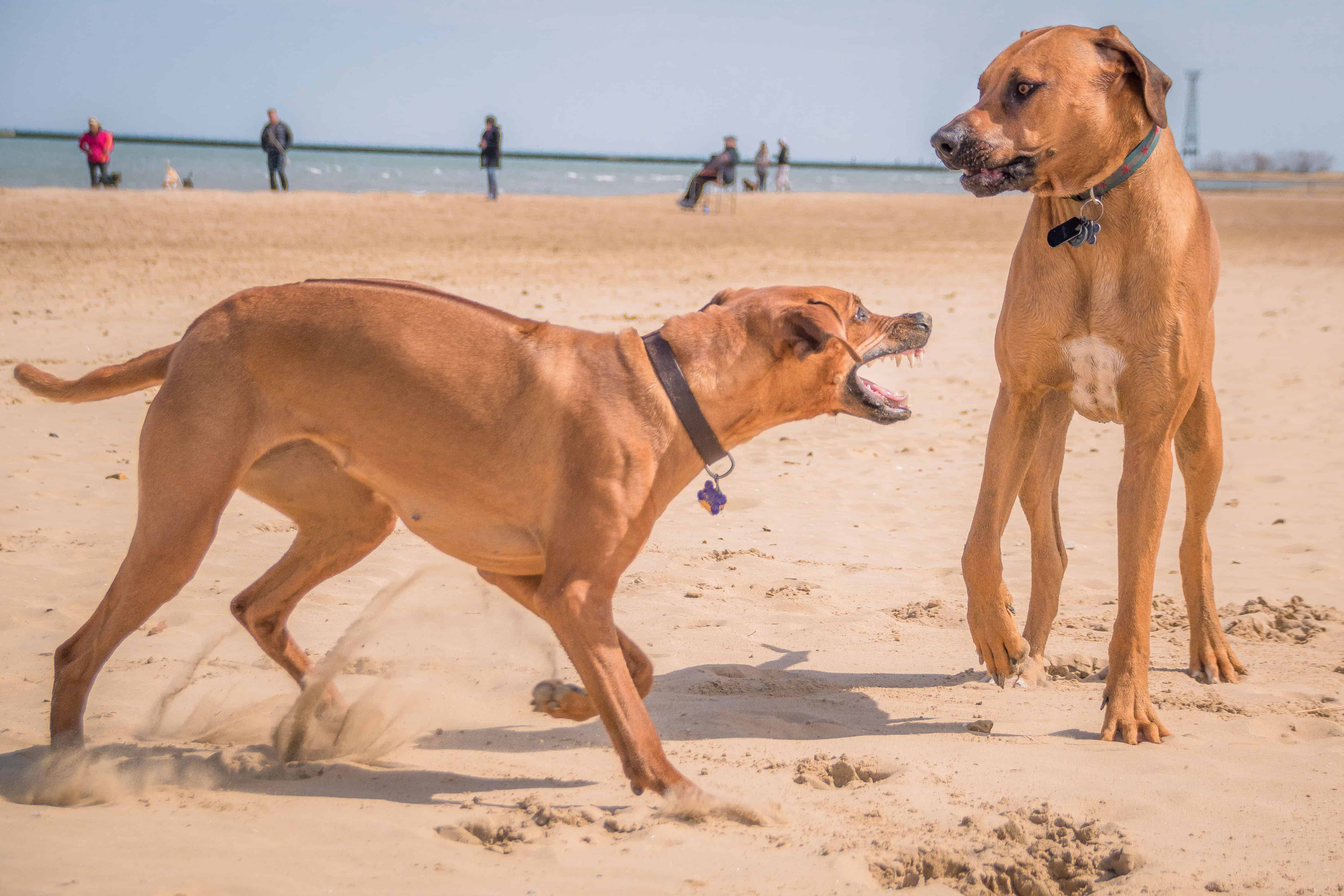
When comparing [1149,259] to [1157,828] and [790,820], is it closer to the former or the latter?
[1157,828]

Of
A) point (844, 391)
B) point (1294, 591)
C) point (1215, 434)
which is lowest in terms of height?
point (1294, 591)

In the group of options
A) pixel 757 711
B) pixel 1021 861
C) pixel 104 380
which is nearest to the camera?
pixel 1021 861

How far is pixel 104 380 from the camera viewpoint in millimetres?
3922

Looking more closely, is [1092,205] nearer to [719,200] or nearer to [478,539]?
[478,539]

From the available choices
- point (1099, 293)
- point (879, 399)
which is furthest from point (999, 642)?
point (1099, 293)

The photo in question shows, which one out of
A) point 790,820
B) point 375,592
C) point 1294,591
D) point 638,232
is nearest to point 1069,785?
point 790,820

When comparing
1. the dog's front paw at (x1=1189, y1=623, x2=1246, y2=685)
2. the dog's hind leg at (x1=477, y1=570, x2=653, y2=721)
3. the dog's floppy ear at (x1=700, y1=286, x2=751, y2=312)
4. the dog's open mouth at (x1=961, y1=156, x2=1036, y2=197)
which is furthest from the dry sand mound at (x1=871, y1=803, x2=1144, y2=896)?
the dog's open mouth at (x1=961, y1=156, x2=1036, y2=197)

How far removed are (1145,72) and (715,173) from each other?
91.0 ft

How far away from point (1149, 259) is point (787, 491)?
3.97m

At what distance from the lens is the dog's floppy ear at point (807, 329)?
3.69 metres

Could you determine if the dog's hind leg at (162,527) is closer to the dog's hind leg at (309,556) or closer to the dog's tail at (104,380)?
the dog's tail at (104,380)

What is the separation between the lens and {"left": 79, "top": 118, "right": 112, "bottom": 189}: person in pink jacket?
26094mm

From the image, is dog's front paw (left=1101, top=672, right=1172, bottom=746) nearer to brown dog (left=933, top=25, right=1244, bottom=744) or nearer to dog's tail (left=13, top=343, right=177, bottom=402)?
brown dog (left=933, top=25, right=1244, bottom=744)

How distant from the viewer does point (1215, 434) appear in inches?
187
